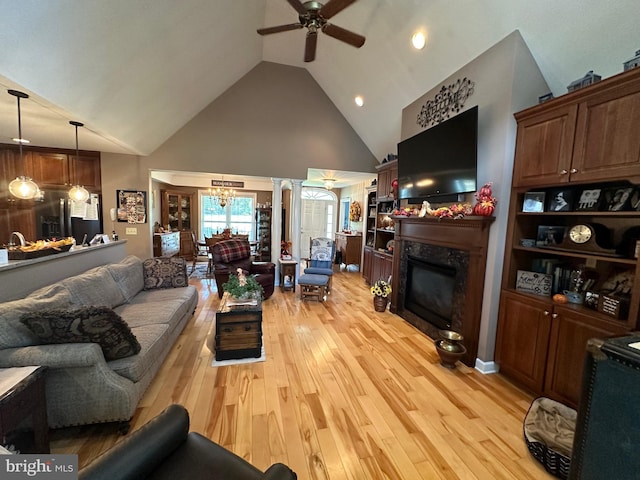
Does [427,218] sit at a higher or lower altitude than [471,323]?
higher

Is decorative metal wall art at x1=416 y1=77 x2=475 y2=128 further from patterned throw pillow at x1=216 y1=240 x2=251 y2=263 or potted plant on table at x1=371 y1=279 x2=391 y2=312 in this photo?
patterned throw pillow at x1=216 y1=240 x2=251 y2=263

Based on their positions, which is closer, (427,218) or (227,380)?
(227,380)

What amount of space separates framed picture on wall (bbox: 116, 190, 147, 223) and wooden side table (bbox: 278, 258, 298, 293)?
2.70 m

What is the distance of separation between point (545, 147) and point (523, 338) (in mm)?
1668

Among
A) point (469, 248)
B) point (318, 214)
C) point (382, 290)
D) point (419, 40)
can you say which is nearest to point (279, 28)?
point (419, 40)

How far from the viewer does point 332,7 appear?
7.18 ft

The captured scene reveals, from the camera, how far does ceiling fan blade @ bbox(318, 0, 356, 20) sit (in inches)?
83.0

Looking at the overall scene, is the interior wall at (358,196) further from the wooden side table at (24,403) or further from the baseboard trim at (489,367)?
the wooden side table at (24,403)

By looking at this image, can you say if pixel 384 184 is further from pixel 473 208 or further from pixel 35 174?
pixel 35 174

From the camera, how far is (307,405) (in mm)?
2080

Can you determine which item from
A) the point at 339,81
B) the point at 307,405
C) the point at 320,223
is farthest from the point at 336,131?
the point at 307,405

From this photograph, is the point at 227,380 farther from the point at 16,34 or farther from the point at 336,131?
the point at 336,131

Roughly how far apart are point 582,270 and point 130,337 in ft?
11.8

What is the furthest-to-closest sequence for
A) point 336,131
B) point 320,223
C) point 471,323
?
point 320,223 < point 336,131 < point 471,323
